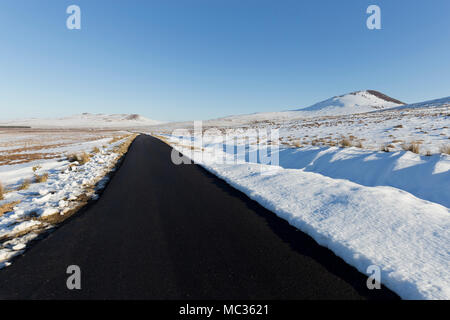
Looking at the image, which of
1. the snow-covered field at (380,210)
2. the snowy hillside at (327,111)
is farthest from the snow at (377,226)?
the snowy hillside at (327,111)

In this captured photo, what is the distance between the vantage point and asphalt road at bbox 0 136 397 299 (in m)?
2.25

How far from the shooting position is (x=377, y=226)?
131 inches

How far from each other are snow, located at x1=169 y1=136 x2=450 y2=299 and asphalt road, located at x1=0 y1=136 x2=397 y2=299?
24 cm

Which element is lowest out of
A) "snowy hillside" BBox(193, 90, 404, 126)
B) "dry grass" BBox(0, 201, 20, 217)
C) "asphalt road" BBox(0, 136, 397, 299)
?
"asphalt road" BBox(0, 136, 397, 299)

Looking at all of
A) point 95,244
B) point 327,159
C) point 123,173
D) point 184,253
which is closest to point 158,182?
point 123,173

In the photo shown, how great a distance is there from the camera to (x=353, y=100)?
119m

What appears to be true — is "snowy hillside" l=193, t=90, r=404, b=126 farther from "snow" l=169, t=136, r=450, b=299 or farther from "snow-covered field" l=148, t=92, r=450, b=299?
"snow" l=169, t=136, r=450, b=299

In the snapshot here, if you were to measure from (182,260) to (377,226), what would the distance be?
3219 millimetres

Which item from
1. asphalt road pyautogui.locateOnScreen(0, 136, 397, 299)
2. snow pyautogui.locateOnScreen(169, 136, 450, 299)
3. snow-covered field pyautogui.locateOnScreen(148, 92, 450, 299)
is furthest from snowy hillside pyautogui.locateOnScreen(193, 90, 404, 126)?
asphalt road pyautogui.locateOnScreen(0, 136, 397, 299)

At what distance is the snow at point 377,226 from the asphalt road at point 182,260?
24cm
